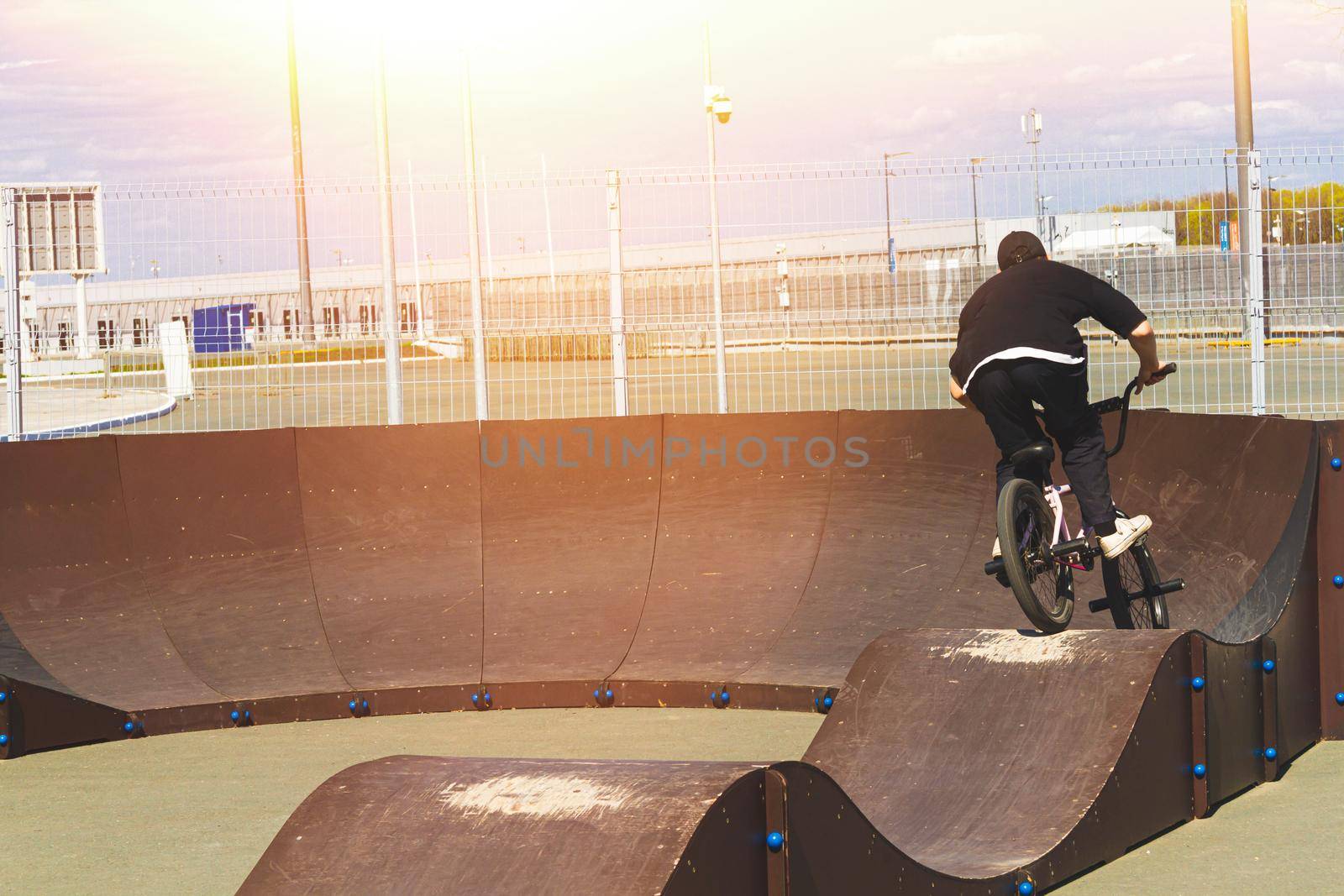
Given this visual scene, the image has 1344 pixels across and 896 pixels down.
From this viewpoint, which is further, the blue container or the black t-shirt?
the blue container

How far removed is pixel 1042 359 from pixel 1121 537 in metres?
0.90

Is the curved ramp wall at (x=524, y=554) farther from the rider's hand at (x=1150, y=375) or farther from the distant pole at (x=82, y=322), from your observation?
the distant pole at (x=82, y=322)

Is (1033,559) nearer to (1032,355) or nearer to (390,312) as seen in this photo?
(1032,355)

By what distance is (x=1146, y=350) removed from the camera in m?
6.28

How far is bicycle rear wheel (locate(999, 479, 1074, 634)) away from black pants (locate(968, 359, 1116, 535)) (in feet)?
0.43

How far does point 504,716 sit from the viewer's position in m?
7.84

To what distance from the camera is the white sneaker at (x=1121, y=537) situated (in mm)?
6277

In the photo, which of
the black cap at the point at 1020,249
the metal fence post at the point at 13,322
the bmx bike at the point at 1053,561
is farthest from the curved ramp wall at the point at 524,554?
the black cap at the point at 1020,249

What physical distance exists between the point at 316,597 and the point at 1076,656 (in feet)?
15.4

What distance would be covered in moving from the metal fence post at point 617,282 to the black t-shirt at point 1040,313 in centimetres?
533

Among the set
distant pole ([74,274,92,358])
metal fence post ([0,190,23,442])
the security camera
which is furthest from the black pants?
the security camera

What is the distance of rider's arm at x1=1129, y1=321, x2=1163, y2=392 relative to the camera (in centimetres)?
614

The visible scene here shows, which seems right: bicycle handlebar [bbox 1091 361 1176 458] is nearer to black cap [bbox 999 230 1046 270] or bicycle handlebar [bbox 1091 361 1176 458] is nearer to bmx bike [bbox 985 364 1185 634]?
bmx bike [bbox 985 364 1185 634]

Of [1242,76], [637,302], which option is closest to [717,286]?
[637,302]
